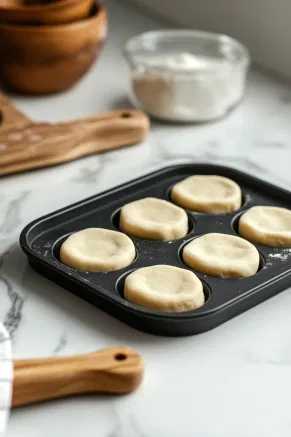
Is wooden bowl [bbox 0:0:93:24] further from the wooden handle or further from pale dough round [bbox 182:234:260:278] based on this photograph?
the wooden handle

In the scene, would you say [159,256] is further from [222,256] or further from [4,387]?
[4,387]

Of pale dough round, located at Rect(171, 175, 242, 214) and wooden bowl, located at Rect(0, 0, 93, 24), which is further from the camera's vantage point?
wooden bowl, located at Rect(0, 0, 93, 24)

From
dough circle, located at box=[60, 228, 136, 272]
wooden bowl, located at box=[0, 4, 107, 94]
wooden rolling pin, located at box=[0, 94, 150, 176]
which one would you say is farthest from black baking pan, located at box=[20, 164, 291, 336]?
wooden bowl, located at box=[0, 4, 107, 94]

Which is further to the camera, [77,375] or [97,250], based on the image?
[97,250]

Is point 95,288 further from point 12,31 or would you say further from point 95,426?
point 12,31

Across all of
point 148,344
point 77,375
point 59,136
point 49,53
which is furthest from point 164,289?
point 49,53

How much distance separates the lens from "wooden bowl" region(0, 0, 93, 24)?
137 cm

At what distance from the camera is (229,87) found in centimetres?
137

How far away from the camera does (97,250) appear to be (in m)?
1.01

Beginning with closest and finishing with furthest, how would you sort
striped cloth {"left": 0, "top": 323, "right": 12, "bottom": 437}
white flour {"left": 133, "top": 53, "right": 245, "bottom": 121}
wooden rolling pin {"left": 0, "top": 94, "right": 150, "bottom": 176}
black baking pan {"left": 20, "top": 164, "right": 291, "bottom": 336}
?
striped cloth {"left": 0, "top": 323, "right": 12, "bottom": 437}, black baking pan {"left": 20, "top": 164, "right": 291, "bottom": 336}, wooden rolling pin {"left": 0, "top": 94, "right": 150, "bottom": 176}, white flour {"left": 133, "top": 53, "right": 245, "bottom": 121}

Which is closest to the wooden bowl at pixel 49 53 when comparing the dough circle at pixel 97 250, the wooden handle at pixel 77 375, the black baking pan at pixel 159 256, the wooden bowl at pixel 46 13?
the wooden bowl at pixel 46 13

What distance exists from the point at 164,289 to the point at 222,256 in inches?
3.6

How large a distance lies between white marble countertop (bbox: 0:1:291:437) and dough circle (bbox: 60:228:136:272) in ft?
0.12

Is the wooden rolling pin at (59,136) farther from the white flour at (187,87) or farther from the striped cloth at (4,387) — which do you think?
the striped cloth at (4,387)
